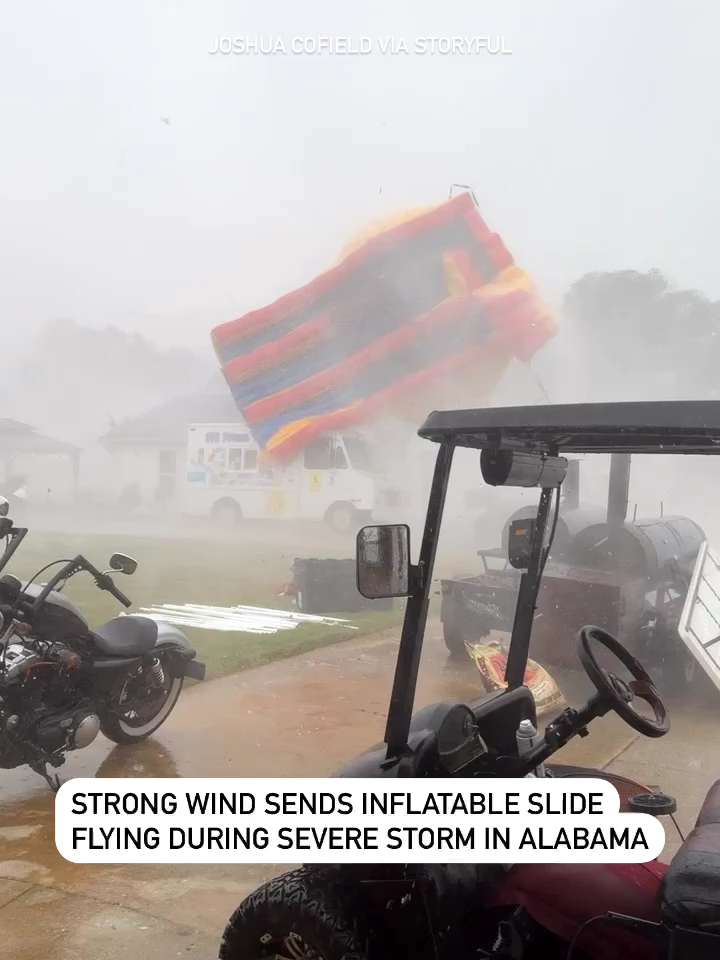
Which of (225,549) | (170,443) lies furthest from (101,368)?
(225,549)

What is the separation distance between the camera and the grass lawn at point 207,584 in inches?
278

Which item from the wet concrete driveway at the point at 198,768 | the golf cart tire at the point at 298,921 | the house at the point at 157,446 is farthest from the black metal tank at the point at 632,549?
the house at the point at 157,446

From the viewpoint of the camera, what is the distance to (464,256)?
51.3ft

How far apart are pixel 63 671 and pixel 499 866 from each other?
2681mm

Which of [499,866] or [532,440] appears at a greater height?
[532,440]

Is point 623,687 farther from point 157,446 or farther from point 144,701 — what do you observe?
point 157,446

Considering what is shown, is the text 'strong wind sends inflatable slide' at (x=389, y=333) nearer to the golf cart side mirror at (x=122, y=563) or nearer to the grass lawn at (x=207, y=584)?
the grass lawn at (x=207, y=584)

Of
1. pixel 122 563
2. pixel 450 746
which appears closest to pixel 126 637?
pixel 122 563

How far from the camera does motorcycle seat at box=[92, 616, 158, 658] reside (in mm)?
4109

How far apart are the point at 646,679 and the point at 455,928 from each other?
75cm

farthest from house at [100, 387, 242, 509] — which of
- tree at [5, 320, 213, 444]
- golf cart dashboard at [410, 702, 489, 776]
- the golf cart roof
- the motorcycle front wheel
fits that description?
golf cart dashboard at [410, 702, 489, 776]

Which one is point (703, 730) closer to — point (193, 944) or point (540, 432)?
point (193, 944)

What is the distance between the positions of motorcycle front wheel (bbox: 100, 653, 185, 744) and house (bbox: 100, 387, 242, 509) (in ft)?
36.3

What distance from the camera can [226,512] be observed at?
595 inches
